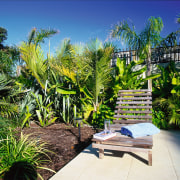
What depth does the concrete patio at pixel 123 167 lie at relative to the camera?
2.10 m

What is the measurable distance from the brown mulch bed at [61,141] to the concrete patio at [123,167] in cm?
23

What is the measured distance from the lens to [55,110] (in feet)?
16.6

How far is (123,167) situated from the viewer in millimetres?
2344

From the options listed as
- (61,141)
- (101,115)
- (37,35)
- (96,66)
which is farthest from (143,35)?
(61,141)

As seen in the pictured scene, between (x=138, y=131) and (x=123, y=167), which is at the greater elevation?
(x=138, y=131)

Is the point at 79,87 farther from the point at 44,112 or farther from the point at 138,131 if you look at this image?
the point at 138,131

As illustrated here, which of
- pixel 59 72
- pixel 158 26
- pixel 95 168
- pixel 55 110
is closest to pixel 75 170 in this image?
pixel 95 168

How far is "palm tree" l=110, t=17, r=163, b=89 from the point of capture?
18.7 ft

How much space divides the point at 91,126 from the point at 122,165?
2.42 metres

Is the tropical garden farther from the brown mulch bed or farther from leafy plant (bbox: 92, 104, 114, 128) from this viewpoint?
the brown mulch bed

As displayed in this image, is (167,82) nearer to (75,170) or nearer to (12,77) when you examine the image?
(75,170)

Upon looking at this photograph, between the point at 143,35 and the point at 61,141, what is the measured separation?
441 cm

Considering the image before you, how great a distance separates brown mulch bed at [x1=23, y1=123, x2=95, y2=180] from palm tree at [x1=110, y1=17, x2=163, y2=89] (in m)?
3.17

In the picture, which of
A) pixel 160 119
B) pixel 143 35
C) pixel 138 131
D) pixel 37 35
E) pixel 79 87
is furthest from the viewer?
pixel 37 35
